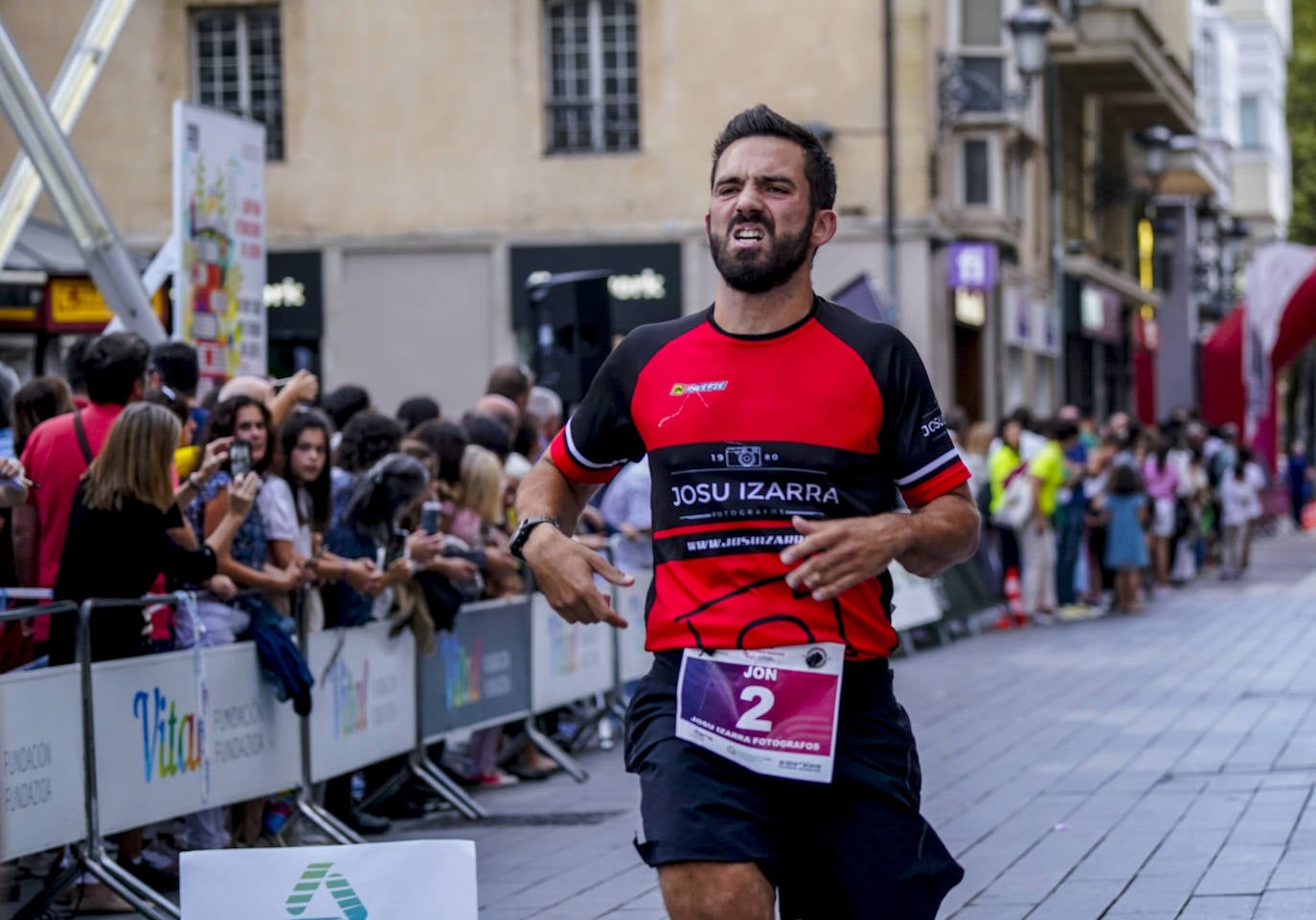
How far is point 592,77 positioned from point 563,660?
56.6 feet

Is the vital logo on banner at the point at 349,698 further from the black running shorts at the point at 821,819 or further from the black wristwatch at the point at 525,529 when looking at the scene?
the black running shorts at the point at 821,819

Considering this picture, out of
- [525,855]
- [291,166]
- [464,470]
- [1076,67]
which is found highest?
[1076,67]

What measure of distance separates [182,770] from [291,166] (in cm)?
2139

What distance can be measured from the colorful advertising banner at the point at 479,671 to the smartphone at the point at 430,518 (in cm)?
87

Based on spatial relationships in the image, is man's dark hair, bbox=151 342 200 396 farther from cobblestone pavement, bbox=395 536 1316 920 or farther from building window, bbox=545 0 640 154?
building window, bbox=545 0 640 154

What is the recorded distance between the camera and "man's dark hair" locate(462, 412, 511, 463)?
1258 cm

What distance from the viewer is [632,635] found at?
14148 mm

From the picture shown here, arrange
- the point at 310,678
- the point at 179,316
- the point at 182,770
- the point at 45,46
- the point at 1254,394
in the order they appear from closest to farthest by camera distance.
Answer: the point at 182,770
the point at 310,678
the point at 179,316
the point at 45,46
the point at 1254,394

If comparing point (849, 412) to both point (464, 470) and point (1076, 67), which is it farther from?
point (1076, 67)

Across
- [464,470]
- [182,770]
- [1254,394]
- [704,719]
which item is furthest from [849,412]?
[1254,394]

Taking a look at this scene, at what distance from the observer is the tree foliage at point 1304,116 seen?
69.2 meters

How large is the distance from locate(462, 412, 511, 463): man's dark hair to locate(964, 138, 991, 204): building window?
19.1 m

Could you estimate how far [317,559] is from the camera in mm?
9672

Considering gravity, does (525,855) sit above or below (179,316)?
below
